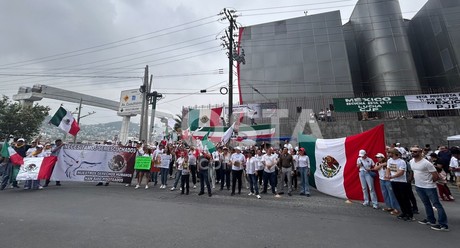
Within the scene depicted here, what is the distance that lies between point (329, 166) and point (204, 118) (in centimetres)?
1489

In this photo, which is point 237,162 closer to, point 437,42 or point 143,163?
point 143,163

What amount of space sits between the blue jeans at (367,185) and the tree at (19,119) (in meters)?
29.8

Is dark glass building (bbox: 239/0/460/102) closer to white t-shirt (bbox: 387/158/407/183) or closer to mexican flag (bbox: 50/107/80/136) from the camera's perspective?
white t-shirt (bbox: 387/158/407/183)

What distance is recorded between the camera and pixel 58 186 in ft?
30.8

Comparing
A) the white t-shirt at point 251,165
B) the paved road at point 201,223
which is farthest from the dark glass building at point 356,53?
the paved road at point 201,223

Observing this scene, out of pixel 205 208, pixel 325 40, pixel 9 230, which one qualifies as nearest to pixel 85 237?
pixel 9 230

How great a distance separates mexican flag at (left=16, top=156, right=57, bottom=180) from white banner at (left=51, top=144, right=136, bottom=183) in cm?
50

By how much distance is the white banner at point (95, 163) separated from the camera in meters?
9.75

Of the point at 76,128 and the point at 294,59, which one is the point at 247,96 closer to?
the point at 294,59

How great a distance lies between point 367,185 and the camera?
6.92 meters

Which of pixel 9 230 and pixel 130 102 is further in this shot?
pixel 130 102

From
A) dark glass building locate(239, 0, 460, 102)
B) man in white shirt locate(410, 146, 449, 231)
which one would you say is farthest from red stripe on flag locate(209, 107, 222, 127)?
man in white shirt locate(410, 146, 449, 231)

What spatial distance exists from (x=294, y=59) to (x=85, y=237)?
2754 centimetres

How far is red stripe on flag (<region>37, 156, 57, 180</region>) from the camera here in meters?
8.77
